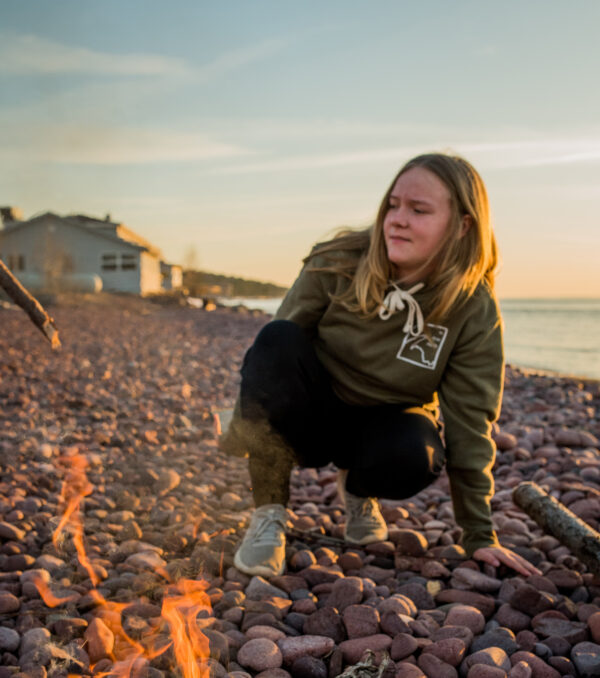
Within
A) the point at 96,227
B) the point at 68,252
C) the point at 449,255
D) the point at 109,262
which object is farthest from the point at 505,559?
the point at 96,227

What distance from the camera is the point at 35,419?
153 inches

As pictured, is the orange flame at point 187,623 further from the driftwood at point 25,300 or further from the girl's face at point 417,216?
the girl's face at point 417,216

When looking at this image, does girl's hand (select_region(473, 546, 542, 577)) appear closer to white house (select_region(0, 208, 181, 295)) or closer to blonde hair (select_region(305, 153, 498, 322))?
blonde hair (select_region(305, 153, 498, 322))

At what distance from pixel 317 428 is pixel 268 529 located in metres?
0.41

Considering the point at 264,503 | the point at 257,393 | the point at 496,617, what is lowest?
the point at 496,617

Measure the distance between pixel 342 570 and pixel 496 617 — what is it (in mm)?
531

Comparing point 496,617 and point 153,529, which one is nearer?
point 496,617

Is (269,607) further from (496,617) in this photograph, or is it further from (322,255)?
(322,255)

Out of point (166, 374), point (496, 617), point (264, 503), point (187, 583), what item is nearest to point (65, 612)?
point (187, 583)

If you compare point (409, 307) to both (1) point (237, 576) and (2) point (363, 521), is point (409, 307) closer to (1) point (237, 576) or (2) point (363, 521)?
(2) point (363, 521)

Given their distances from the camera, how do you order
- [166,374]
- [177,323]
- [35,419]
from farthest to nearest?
1. [177,323]
2. [166,374]
3. [35,419]

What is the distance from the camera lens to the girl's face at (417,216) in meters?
2.12

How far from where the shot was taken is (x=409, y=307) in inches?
87.5

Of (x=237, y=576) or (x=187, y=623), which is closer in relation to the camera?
(x=187, y=623)
